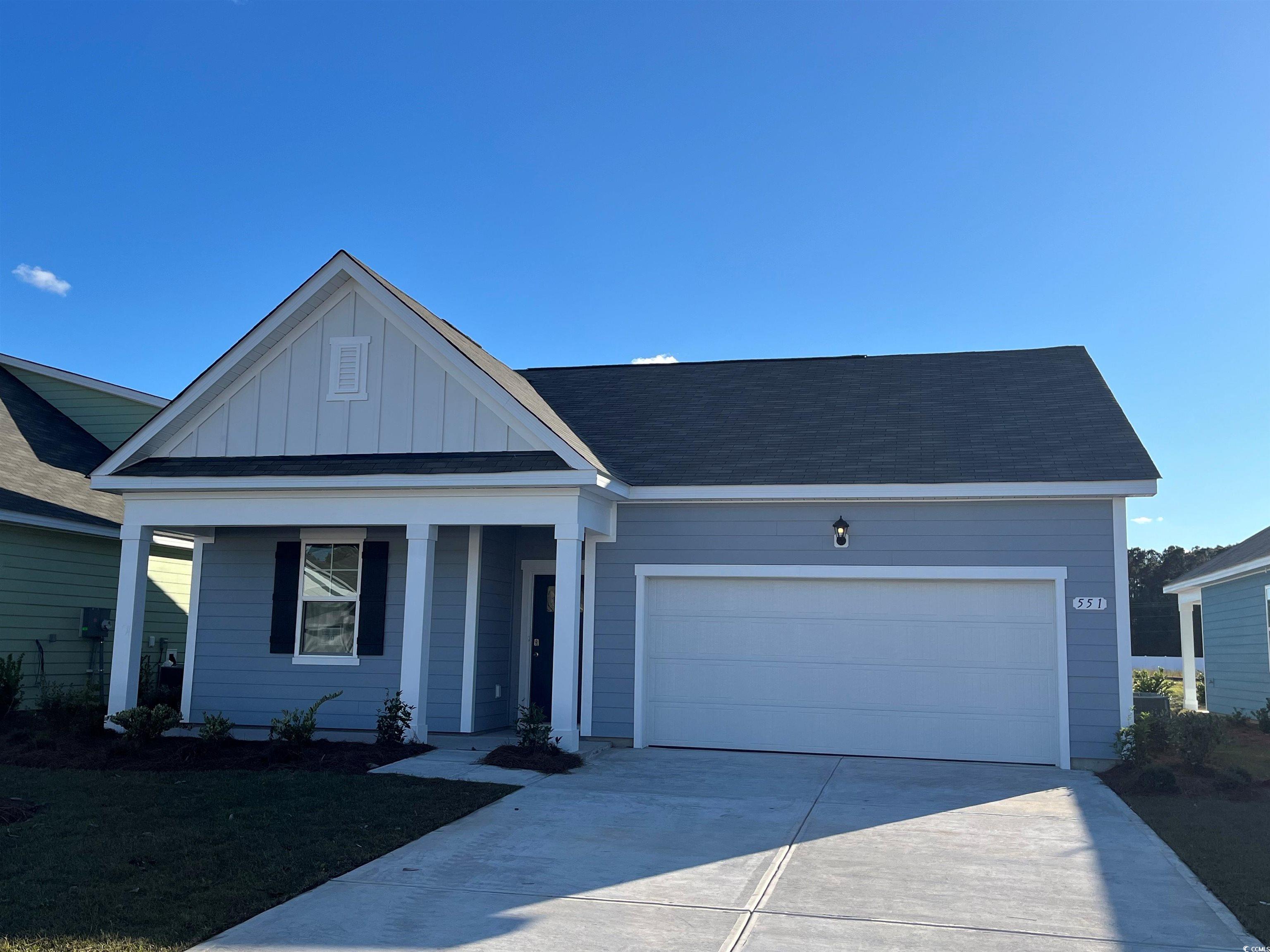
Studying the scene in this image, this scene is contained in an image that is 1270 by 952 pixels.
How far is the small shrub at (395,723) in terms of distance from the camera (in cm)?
1066

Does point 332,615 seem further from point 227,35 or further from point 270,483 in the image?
point 227,35

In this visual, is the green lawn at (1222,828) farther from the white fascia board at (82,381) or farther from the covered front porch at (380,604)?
the white fascia board at (82,381)

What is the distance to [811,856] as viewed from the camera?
6.78 meters

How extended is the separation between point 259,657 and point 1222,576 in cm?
1605

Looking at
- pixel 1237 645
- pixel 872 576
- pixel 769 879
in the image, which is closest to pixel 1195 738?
pixel 872 576

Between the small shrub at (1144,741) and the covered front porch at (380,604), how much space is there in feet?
19.0

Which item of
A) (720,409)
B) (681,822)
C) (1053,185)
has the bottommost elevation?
(681,822)

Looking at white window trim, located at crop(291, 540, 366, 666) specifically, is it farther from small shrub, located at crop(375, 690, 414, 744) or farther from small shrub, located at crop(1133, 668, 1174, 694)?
small shrub, located at crop(1133, 668, 1174, 694)

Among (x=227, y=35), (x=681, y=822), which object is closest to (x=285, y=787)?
(x=681, y=822)

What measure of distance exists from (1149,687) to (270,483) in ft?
47.4

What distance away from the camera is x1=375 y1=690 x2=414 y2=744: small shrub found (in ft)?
35.0

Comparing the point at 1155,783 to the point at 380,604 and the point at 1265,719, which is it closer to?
the point at 1265,719

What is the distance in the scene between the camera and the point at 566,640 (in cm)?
1065

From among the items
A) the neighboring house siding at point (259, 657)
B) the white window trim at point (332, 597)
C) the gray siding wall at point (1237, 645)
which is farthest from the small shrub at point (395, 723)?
the gray siding wall at point (1237, 645)
